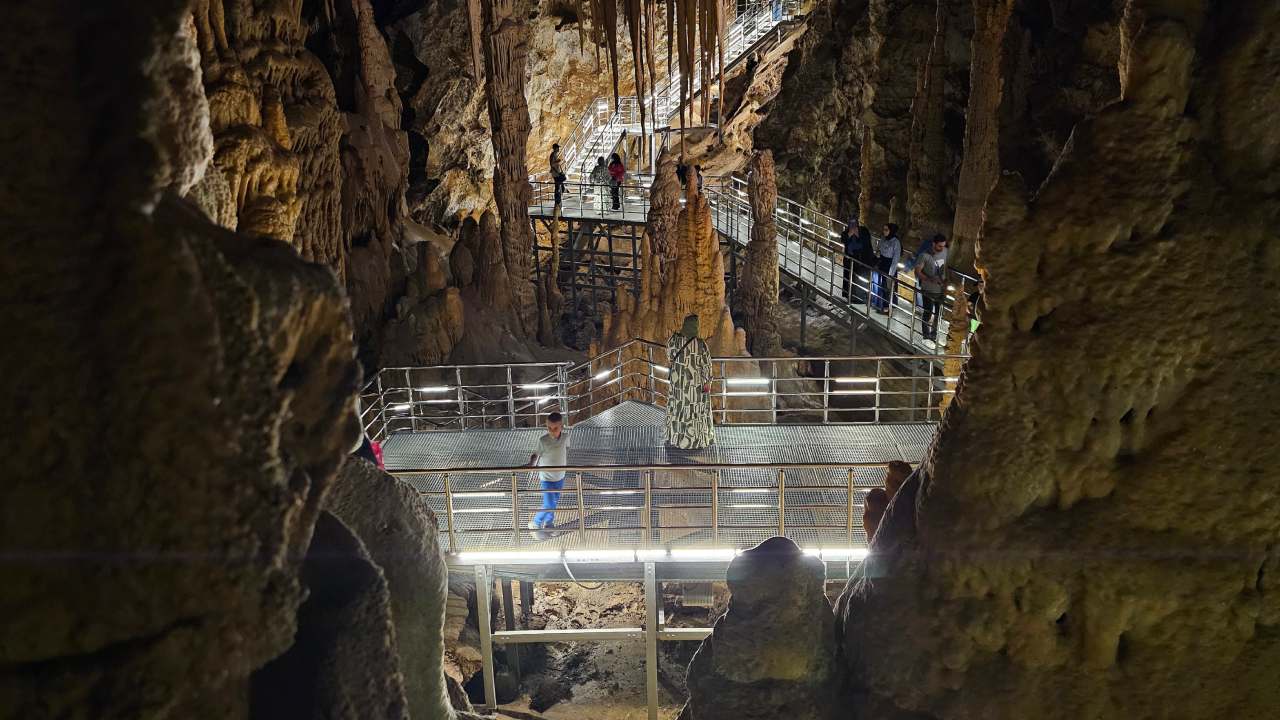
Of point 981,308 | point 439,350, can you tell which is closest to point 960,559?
point 981,308

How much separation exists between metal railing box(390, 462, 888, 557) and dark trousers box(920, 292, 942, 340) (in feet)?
15.5

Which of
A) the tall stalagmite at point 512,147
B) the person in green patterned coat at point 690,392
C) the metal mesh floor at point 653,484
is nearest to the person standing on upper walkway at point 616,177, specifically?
the tall stalagmite at point 512,147

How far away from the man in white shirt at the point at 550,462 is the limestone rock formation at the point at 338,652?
4.30m

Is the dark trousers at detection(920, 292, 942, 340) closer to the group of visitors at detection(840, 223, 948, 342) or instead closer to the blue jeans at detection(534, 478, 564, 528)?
the group of visitors at detection(840, 223, 948, 342)

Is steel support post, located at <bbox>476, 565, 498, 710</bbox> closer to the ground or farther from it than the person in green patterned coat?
closer to the ground

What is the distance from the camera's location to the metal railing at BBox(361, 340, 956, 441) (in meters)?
10.0

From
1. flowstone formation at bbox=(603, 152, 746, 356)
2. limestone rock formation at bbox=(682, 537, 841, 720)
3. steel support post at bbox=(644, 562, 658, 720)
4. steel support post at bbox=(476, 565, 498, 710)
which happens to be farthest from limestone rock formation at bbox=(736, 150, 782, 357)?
limestone rock formation at bbox=(682, 537, 841, 720)

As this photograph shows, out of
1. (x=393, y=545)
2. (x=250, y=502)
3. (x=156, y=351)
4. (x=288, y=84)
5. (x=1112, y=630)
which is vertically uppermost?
(x=288, y=84)

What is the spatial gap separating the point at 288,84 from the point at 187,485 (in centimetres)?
832

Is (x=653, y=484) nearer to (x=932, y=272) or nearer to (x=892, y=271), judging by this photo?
(x=932, y=272)

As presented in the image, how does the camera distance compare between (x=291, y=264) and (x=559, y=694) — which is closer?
(x=291, y=264)

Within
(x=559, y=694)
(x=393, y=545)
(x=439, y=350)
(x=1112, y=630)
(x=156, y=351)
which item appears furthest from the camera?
(x=439, y=350)

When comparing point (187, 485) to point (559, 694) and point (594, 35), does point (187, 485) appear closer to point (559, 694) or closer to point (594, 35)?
point (594, 35)

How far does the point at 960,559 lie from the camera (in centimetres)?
373
